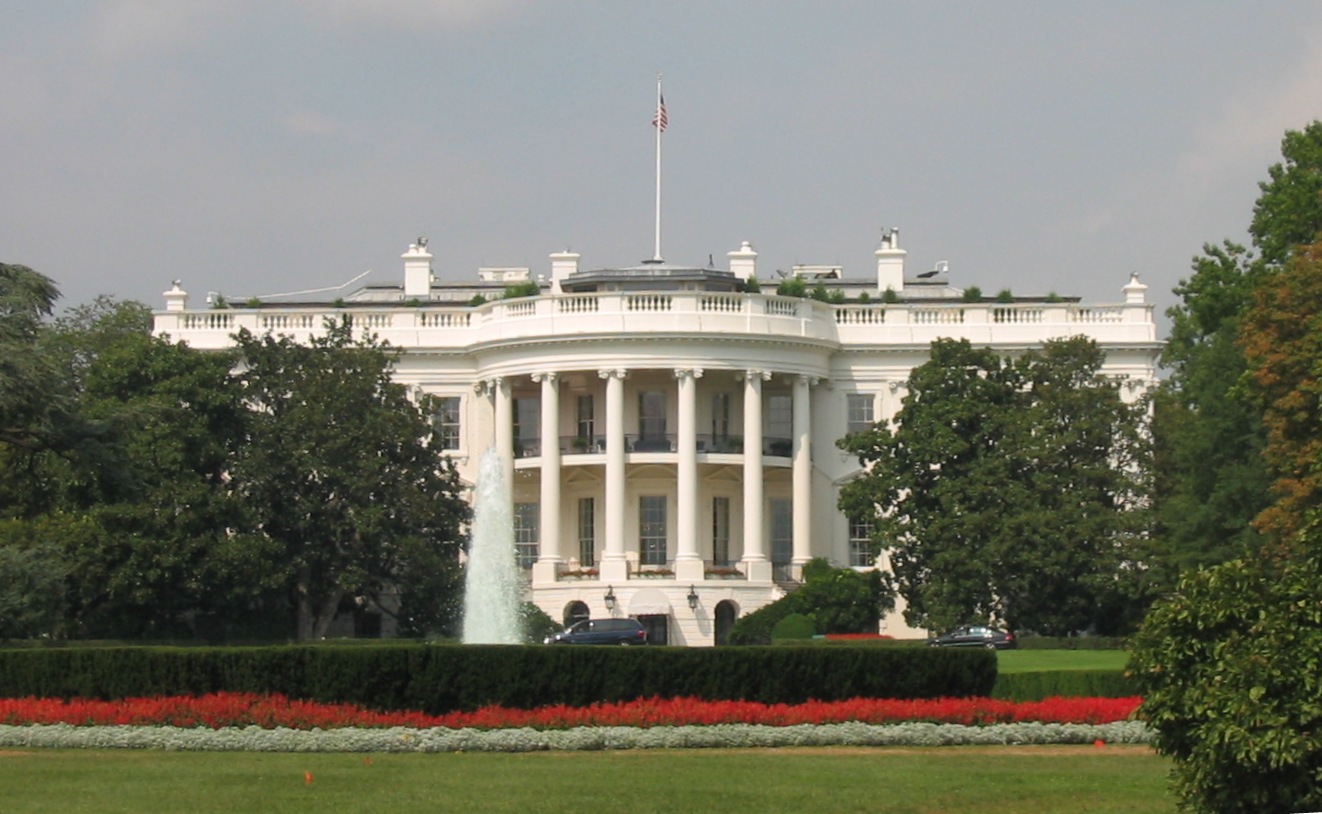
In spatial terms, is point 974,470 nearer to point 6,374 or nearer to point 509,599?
point 509,599

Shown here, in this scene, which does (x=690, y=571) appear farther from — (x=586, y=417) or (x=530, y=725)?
(x=530, y=725)

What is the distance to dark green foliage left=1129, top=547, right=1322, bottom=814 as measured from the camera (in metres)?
19.5

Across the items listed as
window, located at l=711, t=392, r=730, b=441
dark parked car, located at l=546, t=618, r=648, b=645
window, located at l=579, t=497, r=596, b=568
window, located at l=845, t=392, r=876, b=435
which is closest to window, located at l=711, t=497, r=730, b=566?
window, located at l=711, t=392, r=730, b=441

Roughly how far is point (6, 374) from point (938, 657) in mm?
15734

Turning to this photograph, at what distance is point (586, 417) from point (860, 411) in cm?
879

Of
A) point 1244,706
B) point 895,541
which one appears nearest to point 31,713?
point 1244,706

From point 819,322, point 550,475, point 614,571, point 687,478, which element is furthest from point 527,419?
point 819,322

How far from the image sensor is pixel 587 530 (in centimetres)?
7475

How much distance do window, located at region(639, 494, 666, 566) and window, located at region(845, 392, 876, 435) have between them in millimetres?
6716

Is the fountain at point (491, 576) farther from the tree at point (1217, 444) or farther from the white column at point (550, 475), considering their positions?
the tree at point (1217, 444)

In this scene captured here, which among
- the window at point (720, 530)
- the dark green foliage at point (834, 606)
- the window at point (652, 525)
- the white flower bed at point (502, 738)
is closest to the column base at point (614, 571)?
the window at point (652, 525)

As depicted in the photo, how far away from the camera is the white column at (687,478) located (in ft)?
232

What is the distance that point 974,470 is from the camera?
6384 cm

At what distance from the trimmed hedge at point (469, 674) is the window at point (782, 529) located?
42.3 meters
